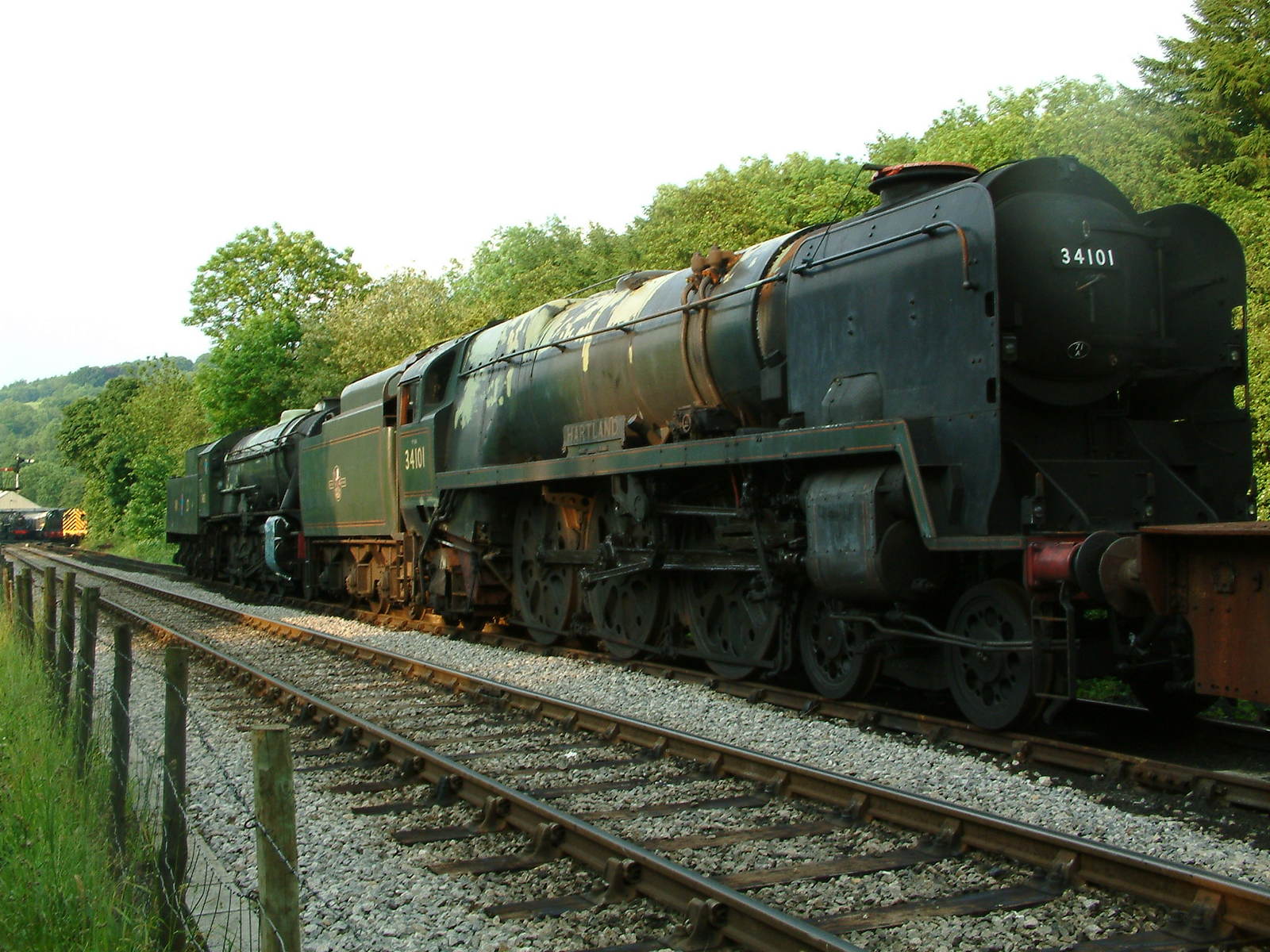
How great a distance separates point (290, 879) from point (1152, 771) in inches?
180

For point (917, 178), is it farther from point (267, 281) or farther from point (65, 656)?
point (267, 281)

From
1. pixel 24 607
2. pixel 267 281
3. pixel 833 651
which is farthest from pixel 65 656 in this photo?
pixel 267 281

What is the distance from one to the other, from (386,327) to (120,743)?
29931 millimetres

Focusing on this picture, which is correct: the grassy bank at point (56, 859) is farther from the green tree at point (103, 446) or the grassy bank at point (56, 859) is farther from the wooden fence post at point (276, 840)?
the green tree at point (103, 446)

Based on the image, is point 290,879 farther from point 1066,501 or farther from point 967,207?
point 967,207

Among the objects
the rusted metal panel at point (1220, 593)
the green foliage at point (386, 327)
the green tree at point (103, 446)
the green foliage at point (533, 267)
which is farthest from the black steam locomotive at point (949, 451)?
the green tree at point (103, 446)

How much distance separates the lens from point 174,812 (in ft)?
14.1

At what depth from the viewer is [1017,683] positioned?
678 cm

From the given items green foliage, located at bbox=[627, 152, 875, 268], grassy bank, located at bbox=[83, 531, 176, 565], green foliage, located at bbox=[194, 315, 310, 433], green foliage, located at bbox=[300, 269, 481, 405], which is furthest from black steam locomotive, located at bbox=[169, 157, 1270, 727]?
green foliage, located at bbox=[194, 315, 310, 433]

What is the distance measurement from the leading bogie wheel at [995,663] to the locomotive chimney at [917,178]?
2884mm

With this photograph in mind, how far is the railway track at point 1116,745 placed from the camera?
560cm

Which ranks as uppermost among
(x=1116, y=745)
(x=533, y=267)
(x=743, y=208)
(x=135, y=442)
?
(x=533, y=267)

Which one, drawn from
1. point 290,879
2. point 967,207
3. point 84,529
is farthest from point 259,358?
point 290,879

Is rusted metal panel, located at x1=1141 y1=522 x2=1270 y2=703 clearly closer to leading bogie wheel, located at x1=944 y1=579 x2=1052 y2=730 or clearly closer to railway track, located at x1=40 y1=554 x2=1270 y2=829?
railway track, located at x1=40 y1=554 x2=1270 y2=829
